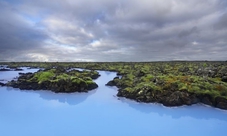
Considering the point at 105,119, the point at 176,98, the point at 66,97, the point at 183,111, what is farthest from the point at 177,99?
the point at 66,97

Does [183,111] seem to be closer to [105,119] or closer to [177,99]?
[177,99]

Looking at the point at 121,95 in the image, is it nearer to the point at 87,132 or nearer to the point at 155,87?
the point at 155,87

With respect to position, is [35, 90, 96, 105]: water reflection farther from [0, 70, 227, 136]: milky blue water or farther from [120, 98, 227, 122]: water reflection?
[120, 98, 227, 122]: water reflection

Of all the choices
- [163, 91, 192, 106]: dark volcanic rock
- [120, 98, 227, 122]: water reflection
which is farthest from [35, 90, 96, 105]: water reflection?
[163, 91, 192, 106]: dark volcanic rock

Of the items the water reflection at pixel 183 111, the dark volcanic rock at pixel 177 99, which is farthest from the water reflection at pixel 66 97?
the dark volcanic rock at pixel 177 99

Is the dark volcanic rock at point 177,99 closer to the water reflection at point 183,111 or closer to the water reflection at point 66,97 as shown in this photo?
the water reflection at point 183,111

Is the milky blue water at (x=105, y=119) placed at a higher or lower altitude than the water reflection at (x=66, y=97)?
lower

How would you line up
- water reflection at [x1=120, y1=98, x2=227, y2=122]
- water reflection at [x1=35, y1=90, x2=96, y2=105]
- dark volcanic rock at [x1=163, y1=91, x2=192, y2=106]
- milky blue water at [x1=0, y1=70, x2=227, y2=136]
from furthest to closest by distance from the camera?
water reflection at [x1=35, y1=90, x2=96, y2=105] < dark volcanic rock at [x1=163, y1=91, x2=192, y2=106] < water reflection at [x1=120, y1=98, x2=227, y2=122] < milky blue water at [x1=0, y1=70, x2=227, y2=136]

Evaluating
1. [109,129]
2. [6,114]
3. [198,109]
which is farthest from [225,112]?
[6,114]
